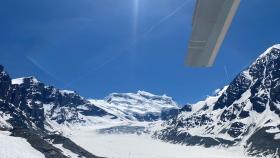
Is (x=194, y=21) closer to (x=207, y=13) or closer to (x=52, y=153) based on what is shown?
(x=207, y=13)

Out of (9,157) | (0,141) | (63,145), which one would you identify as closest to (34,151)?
(0,141)

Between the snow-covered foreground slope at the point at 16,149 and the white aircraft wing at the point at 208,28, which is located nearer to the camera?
the white aircraft wing at the point at 208,28

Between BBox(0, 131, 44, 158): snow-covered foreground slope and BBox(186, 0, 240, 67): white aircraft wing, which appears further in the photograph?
BBox(0, 131, 44, 158): snow-covered foreground slope

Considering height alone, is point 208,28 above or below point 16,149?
below

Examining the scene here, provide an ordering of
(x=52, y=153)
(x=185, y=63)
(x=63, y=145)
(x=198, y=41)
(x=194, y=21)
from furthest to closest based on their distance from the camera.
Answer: (x=63, y=145) < (x=52, y=153) < (x=185, y=63) < (x=198, y=41) < (x=194, y=21)

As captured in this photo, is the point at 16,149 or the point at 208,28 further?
the point at 16,149
